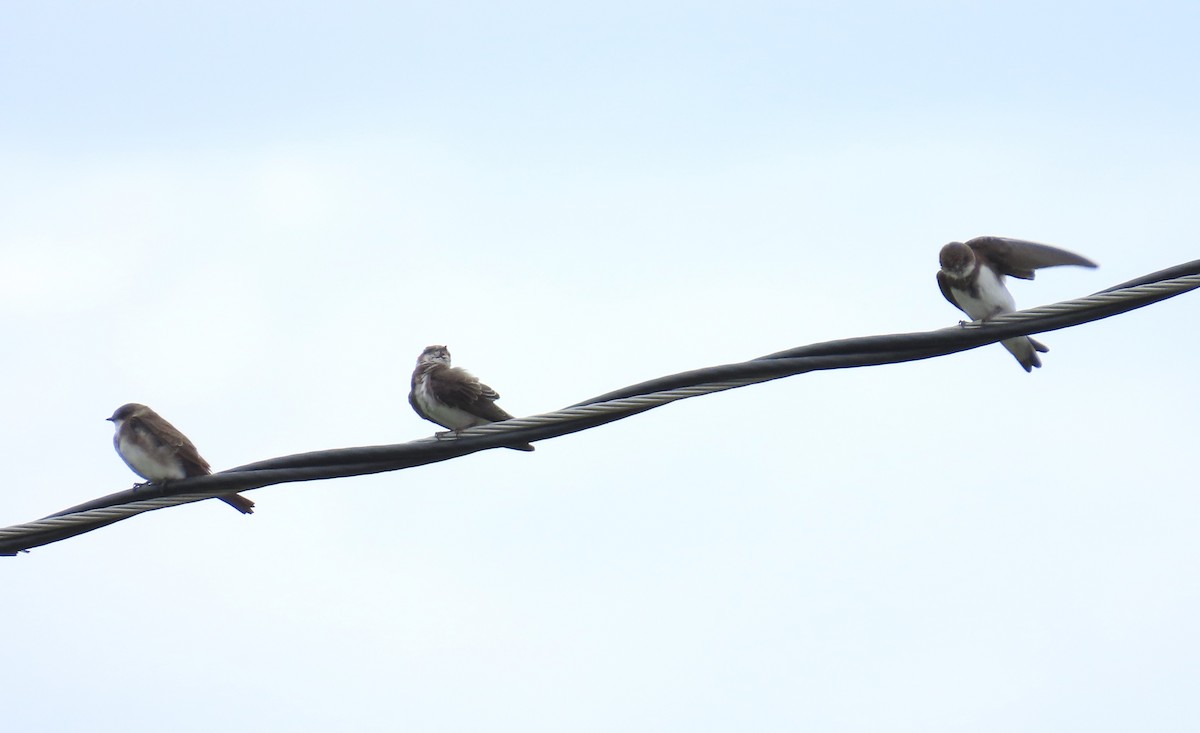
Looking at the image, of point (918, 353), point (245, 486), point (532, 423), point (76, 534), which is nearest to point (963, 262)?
point (918, 353)

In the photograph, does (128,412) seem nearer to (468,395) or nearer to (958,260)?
(468,395)

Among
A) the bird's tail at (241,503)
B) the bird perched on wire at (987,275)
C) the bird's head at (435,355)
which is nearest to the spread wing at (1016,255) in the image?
the bird perched on wire at (987,275)

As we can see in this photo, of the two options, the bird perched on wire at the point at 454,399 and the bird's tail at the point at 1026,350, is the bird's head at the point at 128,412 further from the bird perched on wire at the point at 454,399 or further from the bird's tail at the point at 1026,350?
the bird's tail at the point at 1026,350

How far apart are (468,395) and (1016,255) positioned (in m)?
3.21

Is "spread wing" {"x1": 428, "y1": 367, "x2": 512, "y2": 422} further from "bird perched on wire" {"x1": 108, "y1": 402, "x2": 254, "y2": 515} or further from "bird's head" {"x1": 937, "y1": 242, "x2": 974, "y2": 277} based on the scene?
"bird's head" {"x1": 937, "y1": 242, "x2": 974, "y2": 277}

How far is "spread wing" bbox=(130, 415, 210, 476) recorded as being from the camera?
27.3ft

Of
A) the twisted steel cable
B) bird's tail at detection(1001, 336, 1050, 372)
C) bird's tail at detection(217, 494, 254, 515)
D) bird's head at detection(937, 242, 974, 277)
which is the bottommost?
the twisted steel cable

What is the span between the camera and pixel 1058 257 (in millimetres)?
7629

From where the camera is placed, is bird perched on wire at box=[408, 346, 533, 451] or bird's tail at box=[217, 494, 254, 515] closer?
bird's tail at box=[217, 494, 254, 515]

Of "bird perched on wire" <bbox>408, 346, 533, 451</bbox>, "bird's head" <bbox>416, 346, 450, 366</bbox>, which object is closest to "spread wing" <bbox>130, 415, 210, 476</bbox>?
"bird perched on wire" <bbox>408, 346, 533, 451</bbox>

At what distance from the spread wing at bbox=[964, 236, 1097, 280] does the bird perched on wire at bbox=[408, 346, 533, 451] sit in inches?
108

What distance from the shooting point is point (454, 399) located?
28.8 feet

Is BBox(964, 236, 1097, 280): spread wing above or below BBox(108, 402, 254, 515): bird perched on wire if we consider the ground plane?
below

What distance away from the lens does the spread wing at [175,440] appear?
833 cm
